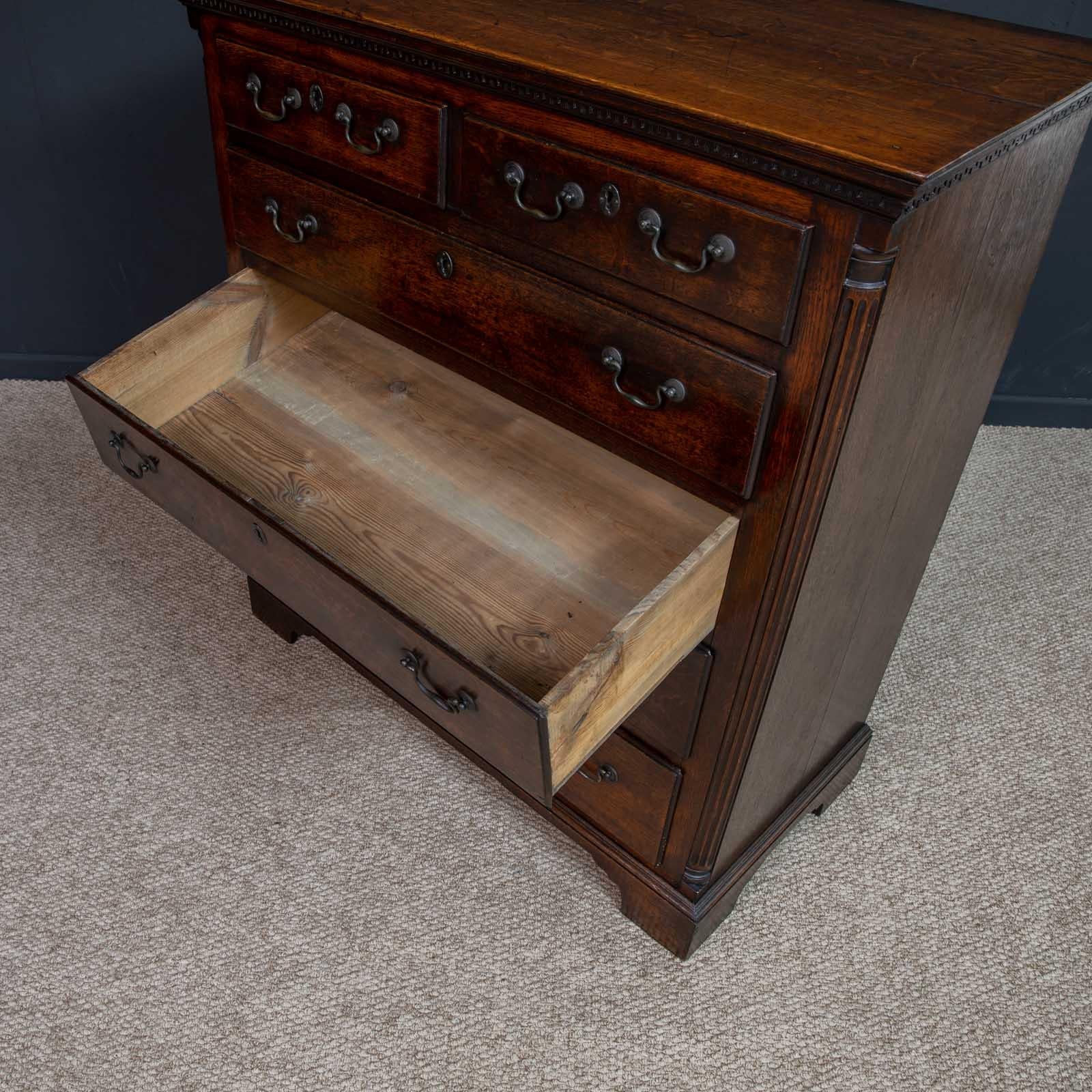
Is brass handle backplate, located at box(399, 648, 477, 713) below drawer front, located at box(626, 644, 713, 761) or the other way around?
the other way around

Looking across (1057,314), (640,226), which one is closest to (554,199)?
(640,226)

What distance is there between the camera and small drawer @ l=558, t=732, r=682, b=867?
45.6 inches

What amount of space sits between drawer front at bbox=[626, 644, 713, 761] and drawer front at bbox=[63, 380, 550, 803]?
23 cm

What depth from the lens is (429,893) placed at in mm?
1341

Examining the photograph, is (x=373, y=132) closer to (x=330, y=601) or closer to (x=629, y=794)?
(x=330, y=601)

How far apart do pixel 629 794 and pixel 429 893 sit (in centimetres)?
32

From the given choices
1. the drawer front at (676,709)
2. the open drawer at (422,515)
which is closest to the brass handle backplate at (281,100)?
the open drawer at (422,515)

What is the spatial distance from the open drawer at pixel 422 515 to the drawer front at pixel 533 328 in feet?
0.31

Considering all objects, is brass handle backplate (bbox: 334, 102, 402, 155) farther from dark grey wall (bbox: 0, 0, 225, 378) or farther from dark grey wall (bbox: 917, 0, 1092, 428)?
dark grey wall (bbox: 917, 0, 1092, 428)

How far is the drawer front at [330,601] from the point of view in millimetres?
838

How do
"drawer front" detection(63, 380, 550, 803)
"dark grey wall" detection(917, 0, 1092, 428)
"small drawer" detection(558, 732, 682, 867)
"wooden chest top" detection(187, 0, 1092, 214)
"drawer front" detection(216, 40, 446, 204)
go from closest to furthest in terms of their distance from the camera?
"wooden chest top" detection(187, 0, 1092, 214)
"drawer front" detection(63, 380, 550, 803)
"drawer front" detection(216, 40, 446, 204)
"small drawer" detection(558, 732, 682, 867)
"dark grey wall" detection(917, 0, 1092, 428)

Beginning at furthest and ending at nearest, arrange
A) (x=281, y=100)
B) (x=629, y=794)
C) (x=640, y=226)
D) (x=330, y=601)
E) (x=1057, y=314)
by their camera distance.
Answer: (x=1057, y=314) → (x=629, y=794) → (x=281, y=100) → (x=330, y=601) → (x=640, y=226)

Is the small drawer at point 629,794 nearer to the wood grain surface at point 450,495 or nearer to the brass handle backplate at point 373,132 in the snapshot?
the wood grain surface at point 450,495

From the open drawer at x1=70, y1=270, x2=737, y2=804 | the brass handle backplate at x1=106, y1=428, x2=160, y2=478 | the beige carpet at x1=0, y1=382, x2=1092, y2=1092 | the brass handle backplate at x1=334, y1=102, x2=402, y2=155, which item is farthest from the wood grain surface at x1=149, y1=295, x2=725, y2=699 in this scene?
the beige carpet at x1=0, y1=382, x2=1092, y2=1092
